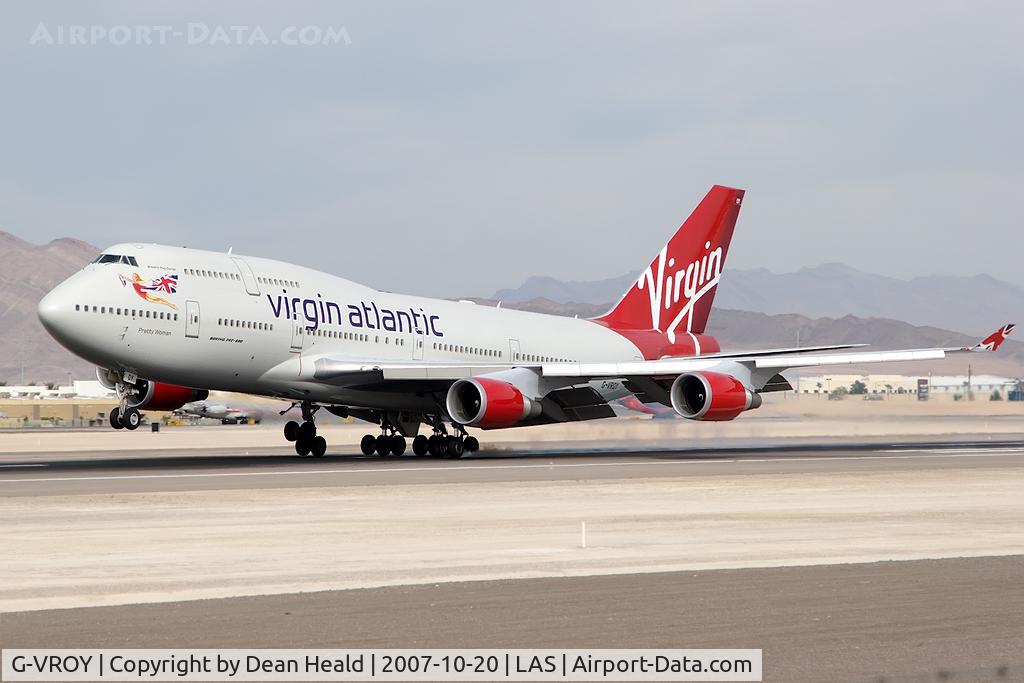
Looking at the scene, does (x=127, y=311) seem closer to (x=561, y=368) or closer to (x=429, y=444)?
(x=429, y=444)

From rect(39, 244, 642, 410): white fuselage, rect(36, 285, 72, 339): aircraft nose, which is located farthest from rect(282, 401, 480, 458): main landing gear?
rect(36, 285, 72, 339): aircraft nose

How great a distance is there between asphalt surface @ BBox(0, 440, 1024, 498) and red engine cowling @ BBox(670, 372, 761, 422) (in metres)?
1.27

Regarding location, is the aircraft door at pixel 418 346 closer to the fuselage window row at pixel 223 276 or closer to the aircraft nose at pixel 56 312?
the fuselage window row at pixel 223 276

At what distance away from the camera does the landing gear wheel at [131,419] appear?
34500mm

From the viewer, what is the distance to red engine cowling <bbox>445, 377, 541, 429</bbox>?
38.8 m

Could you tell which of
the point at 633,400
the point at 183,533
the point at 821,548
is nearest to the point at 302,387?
the point at 633,400

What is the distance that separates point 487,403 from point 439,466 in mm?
3349

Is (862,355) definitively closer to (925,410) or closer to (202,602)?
(925,410)

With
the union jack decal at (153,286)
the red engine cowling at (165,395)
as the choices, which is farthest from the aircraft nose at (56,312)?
the red engine cowling at (165,395)

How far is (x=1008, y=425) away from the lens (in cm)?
6906

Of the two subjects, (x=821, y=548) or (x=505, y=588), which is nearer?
(x=505, y=588)

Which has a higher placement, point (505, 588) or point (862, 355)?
point (862, 355)

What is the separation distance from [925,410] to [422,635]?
55336mm
